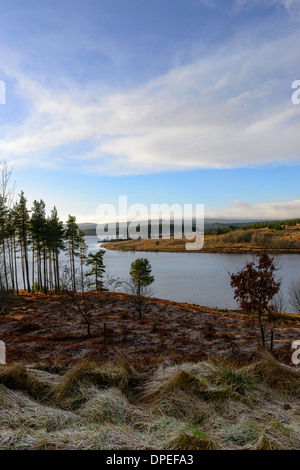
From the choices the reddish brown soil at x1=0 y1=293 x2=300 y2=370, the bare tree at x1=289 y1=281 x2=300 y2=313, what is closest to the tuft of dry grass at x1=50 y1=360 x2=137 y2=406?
the reddish brown soil at x1=0 y1=293 x2=300 y2=370

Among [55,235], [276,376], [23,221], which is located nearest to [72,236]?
[55,235]

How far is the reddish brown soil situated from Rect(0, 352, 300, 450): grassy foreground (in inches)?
90.6

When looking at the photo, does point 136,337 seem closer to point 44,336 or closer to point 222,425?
point 44,336

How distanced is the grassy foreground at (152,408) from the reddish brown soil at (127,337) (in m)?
2.30

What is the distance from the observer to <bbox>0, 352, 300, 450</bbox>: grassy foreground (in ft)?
8.99

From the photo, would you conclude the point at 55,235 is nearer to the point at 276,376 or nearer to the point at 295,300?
the point at 295,300

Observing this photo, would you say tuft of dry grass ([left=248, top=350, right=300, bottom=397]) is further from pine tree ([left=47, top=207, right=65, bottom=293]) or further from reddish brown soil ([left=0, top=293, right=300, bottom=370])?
pine tree ([left=47, top=207, right=65, bottom=293])

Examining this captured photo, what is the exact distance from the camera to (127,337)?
13.8 m

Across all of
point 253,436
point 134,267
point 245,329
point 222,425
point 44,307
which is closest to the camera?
point 253,436

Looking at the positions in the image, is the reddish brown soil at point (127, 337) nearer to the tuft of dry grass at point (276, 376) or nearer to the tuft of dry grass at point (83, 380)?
the tuft of dry grass at point (83, 380)

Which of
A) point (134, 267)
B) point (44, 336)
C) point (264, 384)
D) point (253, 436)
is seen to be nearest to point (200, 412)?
point (253, 436)
